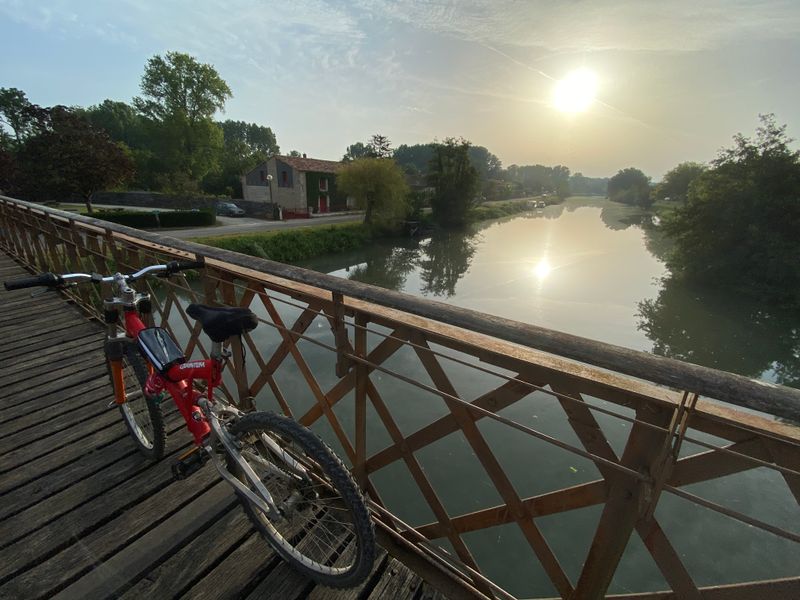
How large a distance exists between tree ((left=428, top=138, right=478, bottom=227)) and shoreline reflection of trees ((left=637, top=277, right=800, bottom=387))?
20.8m

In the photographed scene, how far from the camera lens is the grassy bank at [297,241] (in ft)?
50.9

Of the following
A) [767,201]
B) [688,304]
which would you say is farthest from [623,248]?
[688,304]

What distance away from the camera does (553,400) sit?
687 centimetres

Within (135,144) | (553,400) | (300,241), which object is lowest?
(553,400)

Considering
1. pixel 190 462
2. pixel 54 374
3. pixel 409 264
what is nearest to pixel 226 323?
pixel 190 462

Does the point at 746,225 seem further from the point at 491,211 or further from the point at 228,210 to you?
the point at 491,211

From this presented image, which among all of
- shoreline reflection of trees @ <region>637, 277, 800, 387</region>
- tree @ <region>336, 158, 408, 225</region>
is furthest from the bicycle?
tree @ <region>336, 158, 408, 225</region>

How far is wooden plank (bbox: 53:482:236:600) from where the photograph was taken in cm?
146

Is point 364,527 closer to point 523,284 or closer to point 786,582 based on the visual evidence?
point 786,582

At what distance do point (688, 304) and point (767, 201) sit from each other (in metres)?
5.79

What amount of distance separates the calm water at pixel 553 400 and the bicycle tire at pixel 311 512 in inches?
34.7

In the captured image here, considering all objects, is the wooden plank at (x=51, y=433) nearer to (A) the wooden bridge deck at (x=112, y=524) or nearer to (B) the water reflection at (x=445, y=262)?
(A) the wooden bridge deck at (x=112, y=524)

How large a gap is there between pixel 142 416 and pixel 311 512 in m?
1.43

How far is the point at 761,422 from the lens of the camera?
3.03 feet
